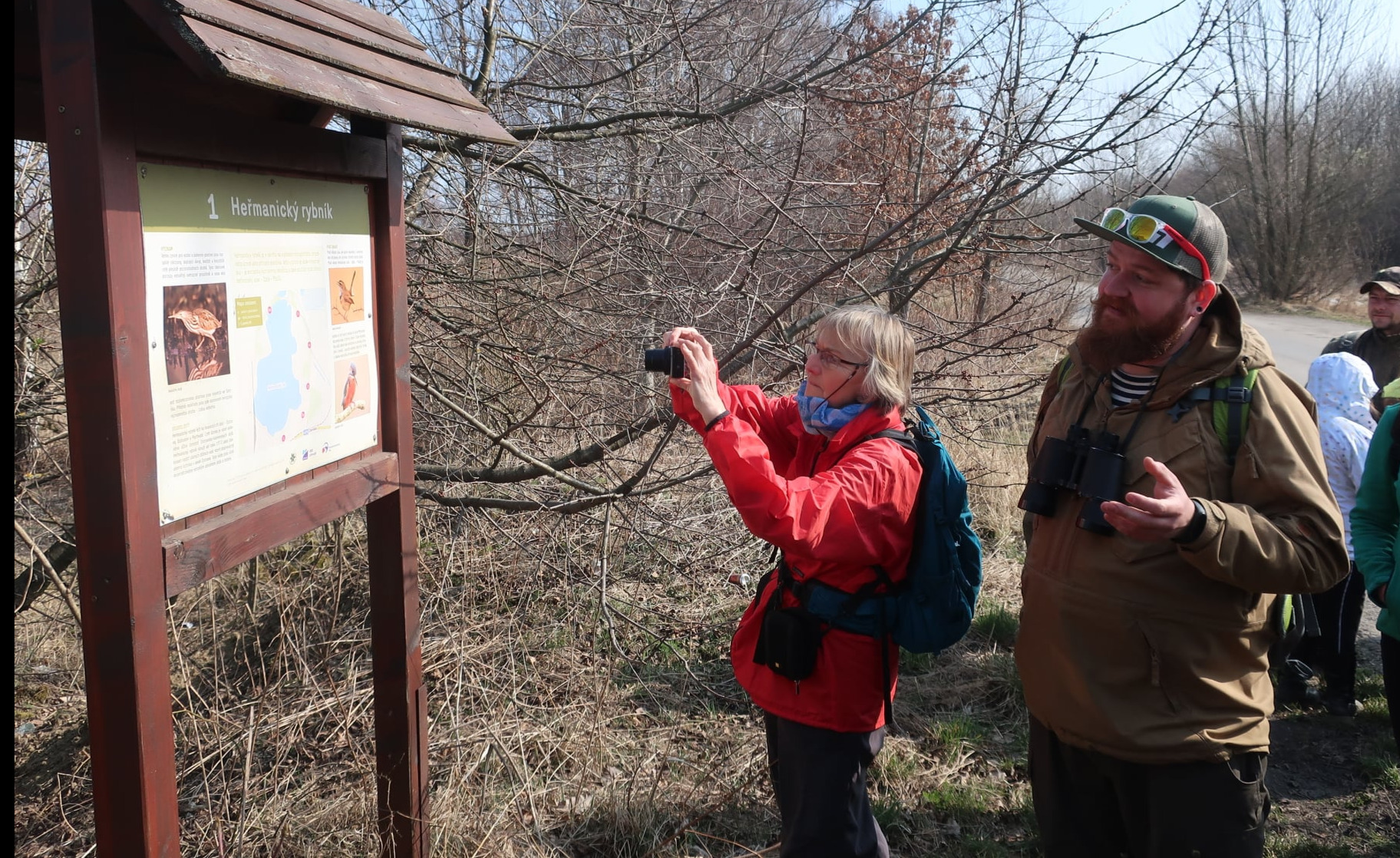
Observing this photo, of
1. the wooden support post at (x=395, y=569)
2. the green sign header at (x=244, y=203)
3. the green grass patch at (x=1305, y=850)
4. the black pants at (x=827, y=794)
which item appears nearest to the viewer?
the green sign header at (x=244, y=203)

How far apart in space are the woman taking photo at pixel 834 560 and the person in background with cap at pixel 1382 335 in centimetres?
347

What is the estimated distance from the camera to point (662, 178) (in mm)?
5742

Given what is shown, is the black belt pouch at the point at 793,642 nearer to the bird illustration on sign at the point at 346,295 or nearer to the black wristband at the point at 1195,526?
the black wristband at the point at 1195,526

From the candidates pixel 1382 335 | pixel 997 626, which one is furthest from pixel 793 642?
pixel 1382 335

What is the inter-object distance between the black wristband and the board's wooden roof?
1.77m

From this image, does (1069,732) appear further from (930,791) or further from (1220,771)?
(930,791)

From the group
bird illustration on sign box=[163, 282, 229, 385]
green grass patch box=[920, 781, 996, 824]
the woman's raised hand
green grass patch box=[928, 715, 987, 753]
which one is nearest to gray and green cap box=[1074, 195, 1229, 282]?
the woman's raised hand

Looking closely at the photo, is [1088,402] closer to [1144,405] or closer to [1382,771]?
[1144,405]

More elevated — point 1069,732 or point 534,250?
point 534,250

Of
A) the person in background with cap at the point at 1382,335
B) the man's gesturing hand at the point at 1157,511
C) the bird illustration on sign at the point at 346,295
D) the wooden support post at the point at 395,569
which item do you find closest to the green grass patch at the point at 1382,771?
the person in background with cap at the point at 1382,335

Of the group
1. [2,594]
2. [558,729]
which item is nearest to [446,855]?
[558,729]

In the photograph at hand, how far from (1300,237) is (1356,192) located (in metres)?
2.68

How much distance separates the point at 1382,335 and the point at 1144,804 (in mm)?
3856

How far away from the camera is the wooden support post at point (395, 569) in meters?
2.47
